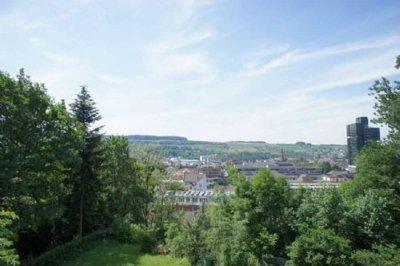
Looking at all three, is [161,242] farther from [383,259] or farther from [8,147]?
[383,259]

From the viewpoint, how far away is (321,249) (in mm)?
12828

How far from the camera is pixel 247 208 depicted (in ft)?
51.7

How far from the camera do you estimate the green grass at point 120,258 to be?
1838cm

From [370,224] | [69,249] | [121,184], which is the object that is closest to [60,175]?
[69,249]

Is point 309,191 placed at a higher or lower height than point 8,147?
lower

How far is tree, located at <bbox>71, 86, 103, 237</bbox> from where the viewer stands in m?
24.6

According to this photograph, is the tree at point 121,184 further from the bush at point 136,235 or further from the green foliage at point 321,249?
Result: the green foliage at point 321,249

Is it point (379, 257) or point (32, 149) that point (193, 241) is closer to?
point (379, 257)

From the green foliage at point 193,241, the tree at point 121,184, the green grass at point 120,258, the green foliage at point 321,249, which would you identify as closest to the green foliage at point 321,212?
the green foliage at point 321,249

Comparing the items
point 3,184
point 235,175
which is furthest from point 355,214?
point 3,184

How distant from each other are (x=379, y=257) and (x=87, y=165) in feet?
59.9

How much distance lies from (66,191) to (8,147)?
587 cm

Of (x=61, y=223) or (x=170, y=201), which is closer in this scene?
(x=61, y=223)

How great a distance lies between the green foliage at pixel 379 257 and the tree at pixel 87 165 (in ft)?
56.8
